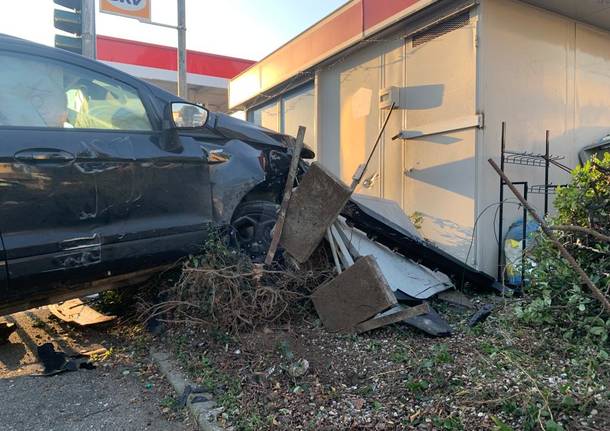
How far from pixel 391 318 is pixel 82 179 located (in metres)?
2.38

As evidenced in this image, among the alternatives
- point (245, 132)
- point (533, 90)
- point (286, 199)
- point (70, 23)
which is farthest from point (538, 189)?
point (70, 23)

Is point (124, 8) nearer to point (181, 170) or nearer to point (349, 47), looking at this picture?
point (349, 47)

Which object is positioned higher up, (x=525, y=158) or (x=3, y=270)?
(x=525, y=158)

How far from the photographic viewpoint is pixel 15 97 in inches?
118

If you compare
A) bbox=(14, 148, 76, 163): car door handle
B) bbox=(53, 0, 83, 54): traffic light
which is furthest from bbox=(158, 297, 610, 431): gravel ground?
bbox=(53, 0, 83, 54): traffic light

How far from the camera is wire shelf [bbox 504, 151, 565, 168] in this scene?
5410mm

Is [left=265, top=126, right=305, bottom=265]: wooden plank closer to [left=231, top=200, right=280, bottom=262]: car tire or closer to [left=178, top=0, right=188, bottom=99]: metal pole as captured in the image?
[left=231, top=200, right=280, bottom=262]: car tire

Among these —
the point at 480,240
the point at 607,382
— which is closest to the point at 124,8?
the point at 480,240

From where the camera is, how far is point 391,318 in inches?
137

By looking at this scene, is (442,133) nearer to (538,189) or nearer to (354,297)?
(538,189)

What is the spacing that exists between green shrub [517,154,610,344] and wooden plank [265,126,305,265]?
6.31ft

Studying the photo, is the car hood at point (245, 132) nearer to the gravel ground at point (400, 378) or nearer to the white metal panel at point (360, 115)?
the gravel ground at point (400, 378)

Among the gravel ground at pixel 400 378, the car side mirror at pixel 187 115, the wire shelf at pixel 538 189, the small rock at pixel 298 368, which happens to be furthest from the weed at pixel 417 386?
the wire shelf at pixel 538 189

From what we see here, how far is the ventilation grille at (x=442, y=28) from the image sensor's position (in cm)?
537
